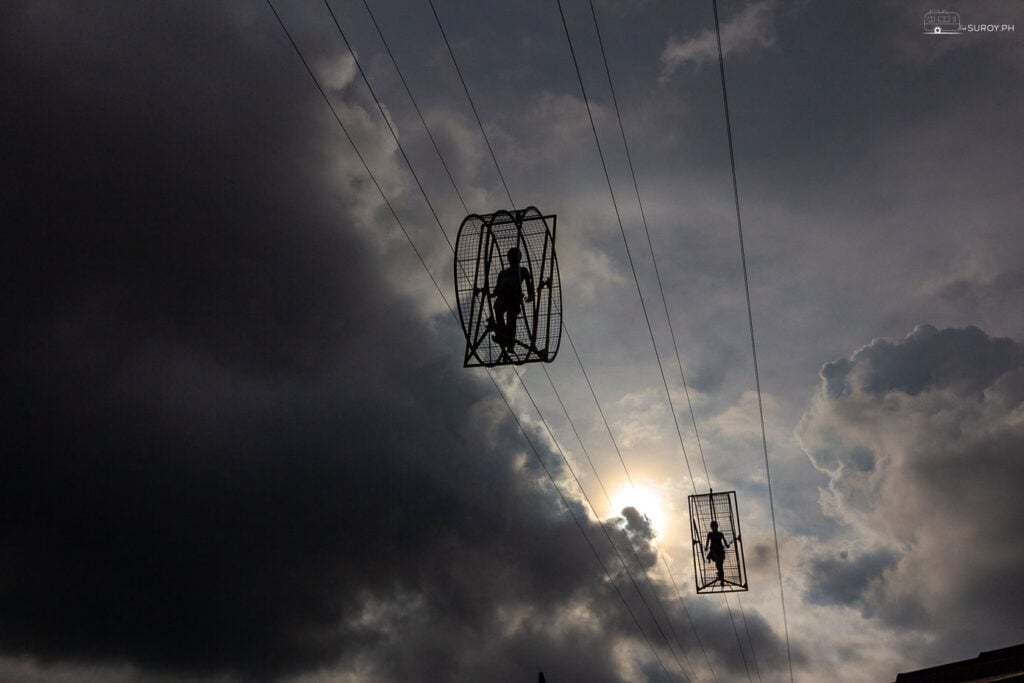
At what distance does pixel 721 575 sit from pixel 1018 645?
323 inches

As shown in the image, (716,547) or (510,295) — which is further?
(716,547)

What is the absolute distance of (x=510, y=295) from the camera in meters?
13.9

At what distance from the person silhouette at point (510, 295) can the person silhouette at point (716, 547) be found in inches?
585

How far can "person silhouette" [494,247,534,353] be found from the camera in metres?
13.6

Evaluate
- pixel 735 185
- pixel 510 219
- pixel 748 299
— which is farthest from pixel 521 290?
pixel 748 299

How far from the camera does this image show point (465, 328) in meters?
13.0

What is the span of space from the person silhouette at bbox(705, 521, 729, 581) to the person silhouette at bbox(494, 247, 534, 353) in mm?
14872

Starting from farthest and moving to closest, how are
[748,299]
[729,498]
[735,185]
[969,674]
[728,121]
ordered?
[729,498]
[748,299]
[735,185]
[969,674]
[728,121]

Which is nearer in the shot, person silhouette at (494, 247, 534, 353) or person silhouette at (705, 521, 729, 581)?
person silhouette at (494, 247, 534, 353)

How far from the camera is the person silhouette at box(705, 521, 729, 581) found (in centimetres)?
2561

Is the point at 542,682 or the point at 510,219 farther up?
the point at 510,219

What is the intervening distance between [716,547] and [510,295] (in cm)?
1571

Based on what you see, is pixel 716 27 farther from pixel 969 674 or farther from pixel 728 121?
pixel 969 674

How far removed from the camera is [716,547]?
84.7ft
